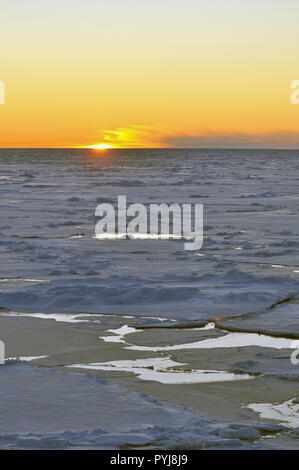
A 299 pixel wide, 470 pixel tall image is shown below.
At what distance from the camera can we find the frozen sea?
4.14m

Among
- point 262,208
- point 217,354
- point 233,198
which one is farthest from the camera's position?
point 233,198

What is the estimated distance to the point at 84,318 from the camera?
698 cm

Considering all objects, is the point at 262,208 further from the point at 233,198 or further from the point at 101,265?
the point at 101,265

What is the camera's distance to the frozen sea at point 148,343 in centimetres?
414

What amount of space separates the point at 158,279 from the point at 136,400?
4426 millimetres

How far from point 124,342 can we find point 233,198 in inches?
756

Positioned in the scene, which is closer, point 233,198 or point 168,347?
point 168,347

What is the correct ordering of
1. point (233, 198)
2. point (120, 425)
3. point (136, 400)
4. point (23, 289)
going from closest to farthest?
point (120, 425), point (136, 400), point (23, 289), point (233, 198)

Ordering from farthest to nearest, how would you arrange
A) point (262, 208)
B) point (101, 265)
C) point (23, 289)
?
1. point (262, 208)
2. point (101, 265)
3. point (23, 289)

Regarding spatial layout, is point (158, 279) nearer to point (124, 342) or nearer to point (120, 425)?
point (124, 342)

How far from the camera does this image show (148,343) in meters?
6.11

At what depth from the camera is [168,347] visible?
5.99m

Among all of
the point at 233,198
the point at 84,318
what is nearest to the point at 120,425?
the point at 84,318

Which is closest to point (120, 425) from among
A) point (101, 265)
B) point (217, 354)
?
point (217, 354)
